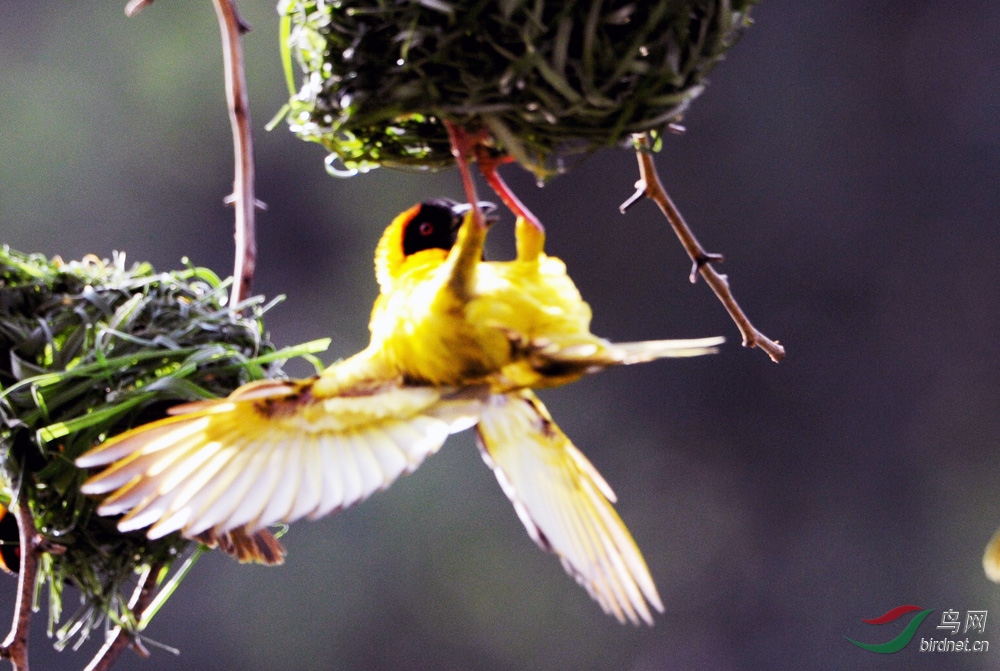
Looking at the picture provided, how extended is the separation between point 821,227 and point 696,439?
1.09 metres

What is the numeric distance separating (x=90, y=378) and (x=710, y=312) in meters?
3.61

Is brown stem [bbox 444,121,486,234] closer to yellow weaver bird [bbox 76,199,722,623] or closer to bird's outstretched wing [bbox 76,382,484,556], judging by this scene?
yellow weaver bird [bbox 76,199,722,623]

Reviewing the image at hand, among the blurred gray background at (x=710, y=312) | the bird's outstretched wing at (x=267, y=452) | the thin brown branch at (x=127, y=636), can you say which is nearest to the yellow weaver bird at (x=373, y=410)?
the bird's outstretched wing at (x=267, y=452)

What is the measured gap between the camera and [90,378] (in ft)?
3.47

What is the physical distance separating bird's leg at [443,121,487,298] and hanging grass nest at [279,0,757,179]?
0.05 ft

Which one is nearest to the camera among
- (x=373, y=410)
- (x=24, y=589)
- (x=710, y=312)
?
(x=373, y=410)

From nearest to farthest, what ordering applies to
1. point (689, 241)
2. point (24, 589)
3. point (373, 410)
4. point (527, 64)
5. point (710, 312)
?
point (527, 64)
point (373, 410)
point (24, 589)
point (689, 241)
point (710, 312)

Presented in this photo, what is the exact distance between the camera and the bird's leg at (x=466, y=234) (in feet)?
2.89

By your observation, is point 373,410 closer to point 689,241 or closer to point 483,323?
point 483,323

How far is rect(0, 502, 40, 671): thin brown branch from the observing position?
1053 mm

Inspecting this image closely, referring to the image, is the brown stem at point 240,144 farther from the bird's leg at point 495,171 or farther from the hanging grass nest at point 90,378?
the bird's leg at point 495,171

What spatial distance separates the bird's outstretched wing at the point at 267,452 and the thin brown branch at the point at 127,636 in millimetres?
252

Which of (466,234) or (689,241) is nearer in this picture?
(466,234)

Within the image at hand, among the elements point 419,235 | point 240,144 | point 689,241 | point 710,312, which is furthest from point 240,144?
point 710,312
